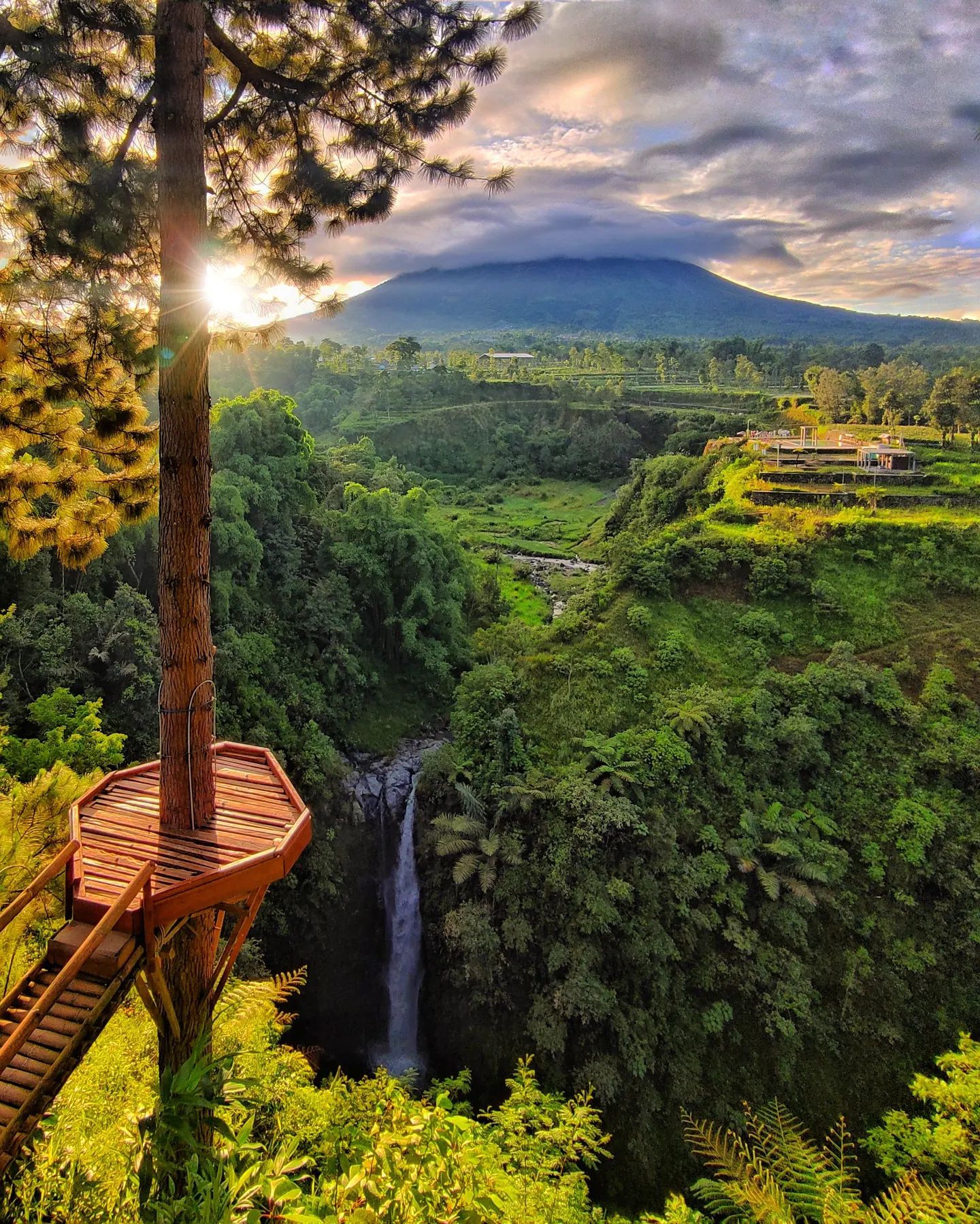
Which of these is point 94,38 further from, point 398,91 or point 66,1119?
point 66,1119

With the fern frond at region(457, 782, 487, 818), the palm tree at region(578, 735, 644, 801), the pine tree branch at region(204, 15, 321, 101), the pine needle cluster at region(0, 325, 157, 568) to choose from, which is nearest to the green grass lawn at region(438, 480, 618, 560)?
the palm tree at region(578, 735, 644, 801)

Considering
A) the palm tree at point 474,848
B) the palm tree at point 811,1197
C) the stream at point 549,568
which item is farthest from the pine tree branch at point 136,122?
the stream at point 549,568

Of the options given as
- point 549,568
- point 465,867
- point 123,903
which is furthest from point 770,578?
point 123,903

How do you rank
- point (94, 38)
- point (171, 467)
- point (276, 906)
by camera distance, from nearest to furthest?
point (94, 38), point (171, 467), point (276, 906)

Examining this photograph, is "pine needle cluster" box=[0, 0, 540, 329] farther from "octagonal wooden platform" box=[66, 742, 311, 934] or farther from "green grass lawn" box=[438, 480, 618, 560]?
"green grass lawn" box=[438, 480, 618, 560]

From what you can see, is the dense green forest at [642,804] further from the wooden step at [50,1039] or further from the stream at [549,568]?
the stream at [549,568]

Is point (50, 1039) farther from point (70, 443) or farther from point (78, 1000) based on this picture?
point (70, 443)

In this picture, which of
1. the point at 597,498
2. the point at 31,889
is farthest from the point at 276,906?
the point at 597,498
